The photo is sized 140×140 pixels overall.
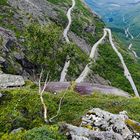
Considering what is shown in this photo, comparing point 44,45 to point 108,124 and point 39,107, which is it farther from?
point 108,124

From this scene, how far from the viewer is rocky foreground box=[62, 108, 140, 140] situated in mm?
34062

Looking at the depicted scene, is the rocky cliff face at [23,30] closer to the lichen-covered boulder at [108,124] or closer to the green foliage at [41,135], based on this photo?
the lichen-covered boulder at [108,124]

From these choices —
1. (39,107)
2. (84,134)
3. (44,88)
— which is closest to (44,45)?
(44,88)

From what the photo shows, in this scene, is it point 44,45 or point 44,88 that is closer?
point 44,88

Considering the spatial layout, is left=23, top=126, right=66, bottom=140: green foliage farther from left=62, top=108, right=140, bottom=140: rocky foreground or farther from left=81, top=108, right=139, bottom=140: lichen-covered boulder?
left=81, top=108, right=139, bottom=140: lichen-covered boulder

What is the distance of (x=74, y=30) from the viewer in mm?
184125

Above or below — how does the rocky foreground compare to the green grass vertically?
above

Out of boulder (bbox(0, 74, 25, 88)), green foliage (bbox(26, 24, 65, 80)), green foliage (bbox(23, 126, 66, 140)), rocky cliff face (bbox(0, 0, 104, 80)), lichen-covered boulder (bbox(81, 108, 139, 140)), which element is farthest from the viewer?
rocky cliff face (bbox(0, 0, 104, 80))

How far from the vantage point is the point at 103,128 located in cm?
3869

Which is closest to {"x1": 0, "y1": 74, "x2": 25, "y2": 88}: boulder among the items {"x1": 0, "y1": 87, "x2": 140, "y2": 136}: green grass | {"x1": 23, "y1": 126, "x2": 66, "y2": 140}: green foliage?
{"x1": 0, "y1": 87, "x2": 140, "y2": 136}: green grass

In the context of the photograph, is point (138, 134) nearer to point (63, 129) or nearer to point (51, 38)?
point (63, 129)

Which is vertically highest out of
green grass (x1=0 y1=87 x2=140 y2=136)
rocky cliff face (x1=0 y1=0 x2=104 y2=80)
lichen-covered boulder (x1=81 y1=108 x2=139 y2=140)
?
lichen-covered boulder (x1=81 y1=108 x2=139 y2=140)

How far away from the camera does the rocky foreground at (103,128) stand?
1341 inches

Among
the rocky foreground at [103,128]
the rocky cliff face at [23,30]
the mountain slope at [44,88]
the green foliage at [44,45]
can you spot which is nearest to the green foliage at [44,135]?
the mountain slope at [44,88]
